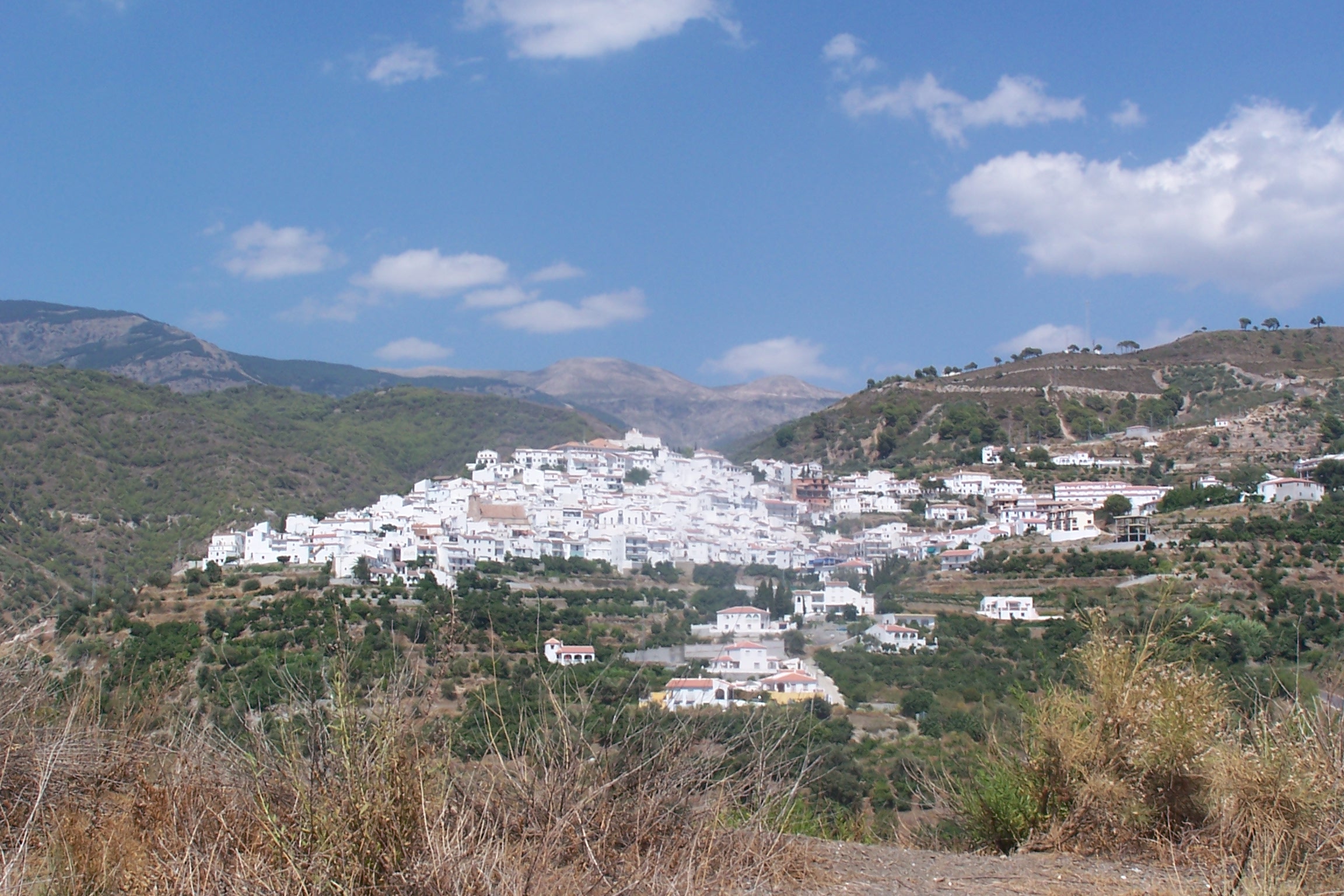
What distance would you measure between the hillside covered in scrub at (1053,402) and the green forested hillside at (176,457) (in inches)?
547

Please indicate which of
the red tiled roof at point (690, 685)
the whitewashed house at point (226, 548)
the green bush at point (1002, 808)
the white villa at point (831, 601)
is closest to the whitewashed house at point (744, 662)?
the red tiled roof at point (690, 685)

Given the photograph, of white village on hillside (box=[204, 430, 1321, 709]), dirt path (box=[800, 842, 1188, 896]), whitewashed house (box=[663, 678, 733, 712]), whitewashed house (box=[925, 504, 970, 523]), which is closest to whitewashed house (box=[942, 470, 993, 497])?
white village on hillside (box=[204, 430, 1321, 709])

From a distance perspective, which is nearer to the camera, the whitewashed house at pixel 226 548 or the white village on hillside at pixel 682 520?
the white village on hillside at pixel 682 520

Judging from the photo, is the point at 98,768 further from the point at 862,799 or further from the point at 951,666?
the point at 951,666

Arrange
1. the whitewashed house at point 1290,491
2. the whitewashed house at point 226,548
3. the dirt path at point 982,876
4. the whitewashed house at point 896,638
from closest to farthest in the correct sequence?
1. the dirt path at point 982,876
2. the whitewashed house at point 896,638
3. the whitewashed house at point 1290,491
4. the whitewashed house at point 226,548

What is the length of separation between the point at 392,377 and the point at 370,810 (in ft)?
357

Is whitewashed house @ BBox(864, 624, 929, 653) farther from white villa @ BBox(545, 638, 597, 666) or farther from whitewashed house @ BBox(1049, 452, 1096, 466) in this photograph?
whitewashed house @ BBox(1049, 452, 1096, 466)

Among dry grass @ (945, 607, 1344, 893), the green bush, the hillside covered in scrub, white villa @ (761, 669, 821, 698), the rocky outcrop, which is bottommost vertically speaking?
white villa @ (761, 669, 821, 698)

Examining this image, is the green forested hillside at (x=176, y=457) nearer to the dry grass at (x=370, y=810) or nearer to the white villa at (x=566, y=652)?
the white villa at (x=566, y=652)

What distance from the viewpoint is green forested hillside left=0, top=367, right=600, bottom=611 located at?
2692 cm

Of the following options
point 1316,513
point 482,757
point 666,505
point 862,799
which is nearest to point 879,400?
point 666,505

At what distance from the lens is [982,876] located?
3.04 metres

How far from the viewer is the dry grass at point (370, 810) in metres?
1.95

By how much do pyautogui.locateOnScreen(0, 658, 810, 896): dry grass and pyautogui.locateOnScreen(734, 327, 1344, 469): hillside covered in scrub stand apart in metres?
35.6
